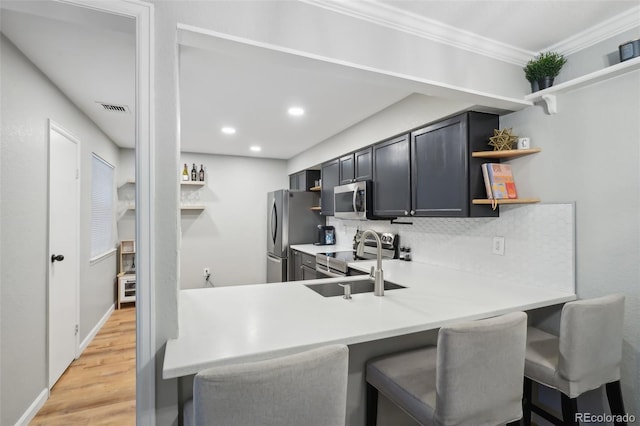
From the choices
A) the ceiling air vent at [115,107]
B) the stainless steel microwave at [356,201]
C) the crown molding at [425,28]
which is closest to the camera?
the crown molding at [425,28]

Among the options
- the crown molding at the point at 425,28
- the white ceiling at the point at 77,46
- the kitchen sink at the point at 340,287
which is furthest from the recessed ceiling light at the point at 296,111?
the kitchen sink at the point at 340,287

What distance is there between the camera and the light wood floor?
207 centimetres

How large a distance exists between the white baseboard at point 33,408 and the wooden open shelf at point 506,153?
11.1ft

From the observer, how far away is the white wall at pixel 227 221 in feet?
16.8

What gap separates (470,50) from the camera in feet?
6.05

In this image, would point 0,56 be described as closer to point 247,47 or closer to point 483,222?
point 247,47

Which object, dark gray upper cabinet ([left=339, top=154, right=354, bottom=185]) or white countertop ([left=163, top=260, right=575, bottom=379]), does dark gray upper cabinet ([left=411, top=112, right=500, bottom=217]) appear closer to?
white countertop ([left=163, top=260, right=575, bottom=379])

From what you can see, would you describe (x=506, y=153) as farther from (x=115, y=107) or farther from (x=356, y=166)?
(x=115, y=107)

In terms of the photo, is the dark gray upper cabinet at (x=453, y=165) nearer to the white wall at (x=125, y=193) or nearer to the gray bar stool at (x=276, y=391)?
the gray bar stool at (x=276, y=391)

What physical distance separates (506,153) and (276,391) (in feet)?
6.61

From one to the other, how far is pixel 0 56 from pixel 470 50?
8.78 ft

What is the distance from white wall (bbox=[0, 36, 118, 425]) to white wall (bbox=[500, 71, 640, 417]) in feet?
10.7

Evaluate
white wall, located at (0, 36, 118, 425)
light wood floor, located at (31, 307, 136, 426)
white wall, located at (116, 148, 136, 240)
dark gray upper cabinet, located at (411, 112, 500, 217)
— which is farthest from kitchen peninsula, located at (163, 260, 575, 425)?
white wall, located at (116, 148, 136, 240)

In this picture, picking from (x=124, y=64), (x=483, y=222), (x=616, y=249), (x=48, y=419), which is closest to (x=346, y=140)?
(x=483, y=222)
